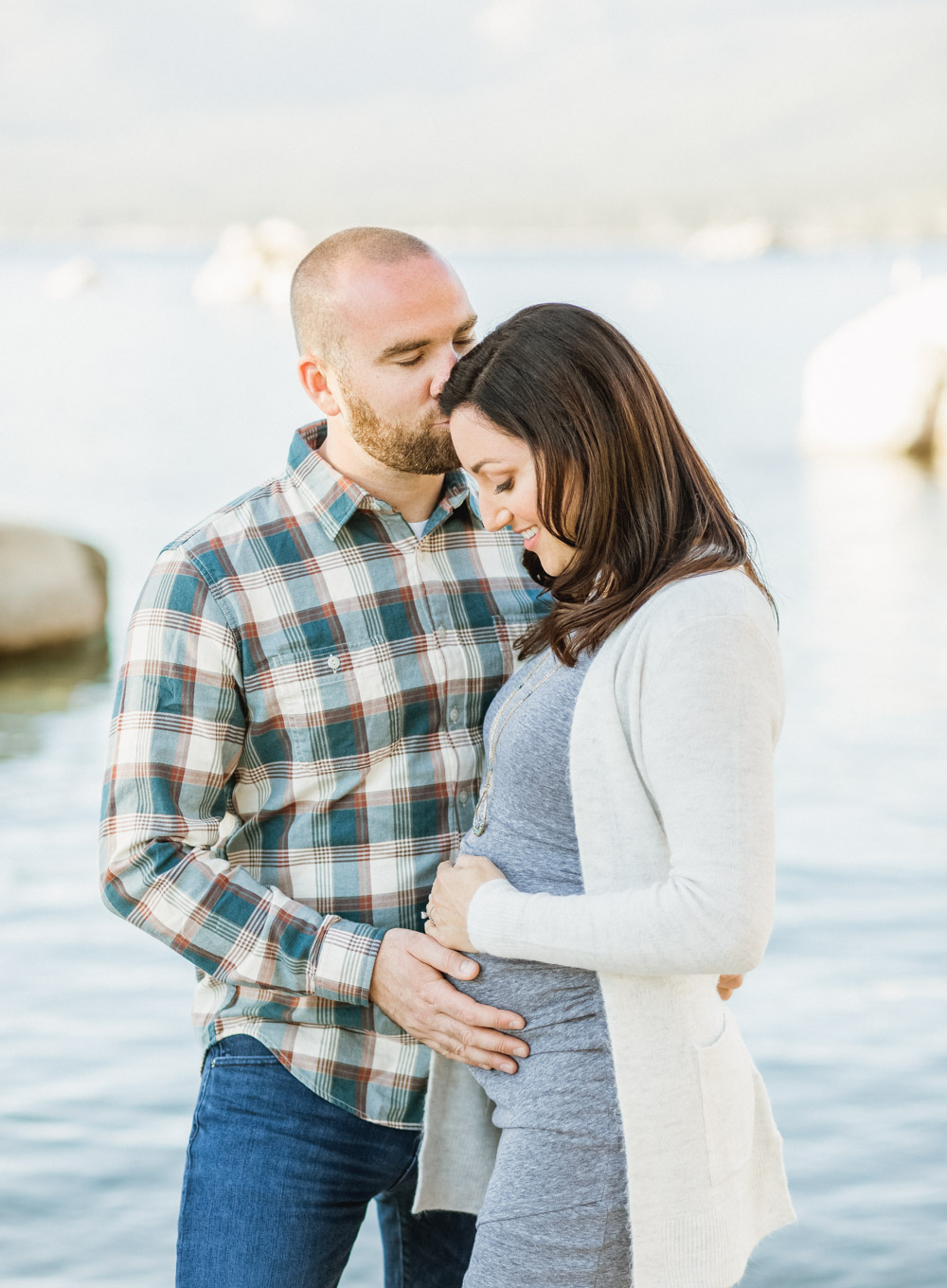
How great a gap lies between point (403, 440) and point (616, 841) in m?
0.69

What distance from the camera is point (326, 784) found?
194 centimetres

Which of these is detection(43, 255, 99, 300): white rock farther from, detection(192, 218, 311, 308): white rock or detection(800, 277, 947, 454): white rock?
detection(800, 277, 947, 454): white rock

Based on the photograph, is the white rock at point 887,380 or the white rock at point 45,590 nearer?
the white rock at point 45,590

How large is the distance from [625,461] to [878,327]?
1496 cm

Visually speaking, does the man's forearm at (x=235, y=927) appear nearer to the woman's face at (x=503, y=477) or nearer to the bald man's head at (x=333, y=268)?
the woman's face at (x=503, y=477)

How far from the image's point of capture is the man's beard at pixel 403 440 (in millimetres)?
1988

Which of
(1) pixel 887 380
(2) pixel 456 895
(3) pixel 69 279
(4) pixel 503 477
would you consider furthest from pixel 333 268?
(3) pixel 69 279

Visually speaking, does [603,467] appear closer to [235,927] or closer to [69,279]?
[235,927]

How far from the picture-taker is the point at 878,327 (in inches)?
615

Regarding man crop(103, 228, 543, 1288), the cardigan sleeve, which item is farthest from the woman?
man crop(103, 228, 543, 1288)

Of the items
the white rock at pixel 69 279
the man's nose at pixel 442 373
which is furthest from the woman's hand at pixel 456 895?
the white rock at pixel 69 279

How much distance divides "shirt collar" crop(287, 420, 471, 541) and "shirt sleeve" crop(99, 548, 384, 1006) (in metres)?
0.22

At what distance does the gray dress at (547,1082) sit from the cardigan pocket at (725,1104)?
0.11 m

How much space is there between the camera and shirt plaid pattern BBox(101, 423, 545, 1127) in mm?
1859
